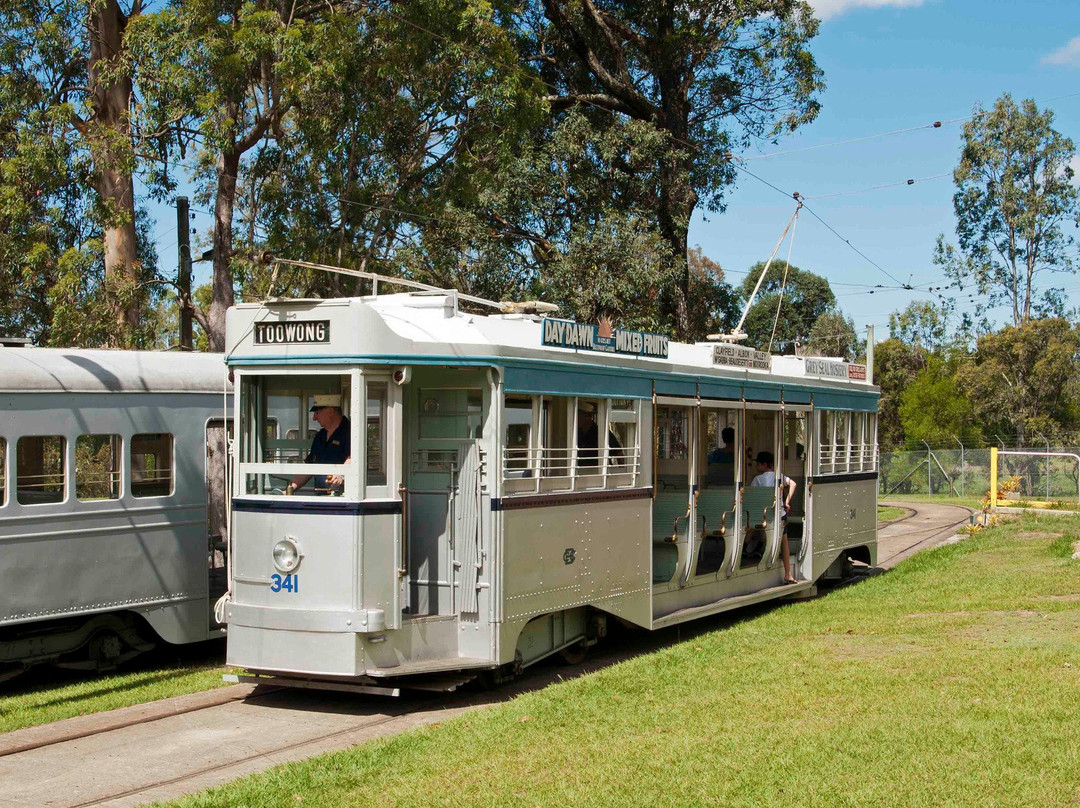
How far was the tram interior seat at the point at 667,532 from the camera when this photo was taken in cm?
1291

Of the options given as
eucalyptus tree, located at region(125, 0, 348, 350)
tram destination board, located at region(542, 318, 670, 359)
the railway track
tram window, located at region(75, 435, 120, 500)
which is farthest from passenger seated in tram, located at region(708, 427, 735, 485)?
eucalyptus tree, located at region(125, 0, 348, 350)

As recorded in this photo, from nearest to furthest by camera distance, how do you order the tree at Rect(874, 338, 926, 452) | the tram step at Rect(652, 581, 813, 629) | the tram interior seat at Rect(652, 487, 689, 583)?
the tram step at Rect(652, 581, 813, 629) < the tram interior seat at Rect(652, 487, 689, 583) < the tree at Rect(874, 338, 926, 452)

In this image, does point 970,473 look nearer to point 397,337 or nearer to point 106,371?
point 106,371

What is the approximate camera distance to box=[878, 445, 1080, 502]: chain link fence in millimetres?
38688

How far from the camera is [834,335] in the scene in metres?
64.2

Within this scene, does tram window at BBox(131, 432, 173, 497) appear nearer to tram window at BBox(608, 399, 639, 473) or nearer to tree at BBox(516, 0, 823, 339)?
tram window at BBox(608, 399, 639, 473)

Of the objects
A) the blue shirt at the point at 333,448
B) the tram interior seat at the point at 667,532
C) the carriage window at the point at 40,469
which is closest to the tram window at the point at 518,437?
the blue shirt at the point at 333,448

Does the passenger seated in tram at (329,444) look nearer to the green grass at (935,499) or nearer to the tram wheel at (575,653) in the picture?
the tram wheel at (575,653)

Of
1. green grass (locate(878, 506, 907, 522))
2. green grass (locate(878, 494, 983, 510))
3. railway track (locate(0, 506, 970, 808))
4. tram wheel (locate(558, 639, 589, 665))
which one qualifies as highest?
tram wheel (locate(558, 639, 589, 665))

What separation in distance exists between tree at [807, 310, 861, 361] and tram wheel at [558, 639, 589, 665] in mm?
52249

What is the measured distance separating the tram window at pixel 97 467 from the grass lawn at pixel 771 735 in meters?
4.45

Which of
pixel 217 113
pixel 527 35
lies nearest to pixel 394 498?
pixel 217 113

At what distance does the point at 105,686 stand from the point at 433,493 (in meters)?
3.68

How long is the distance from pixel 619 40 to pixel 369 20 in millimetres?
9333
